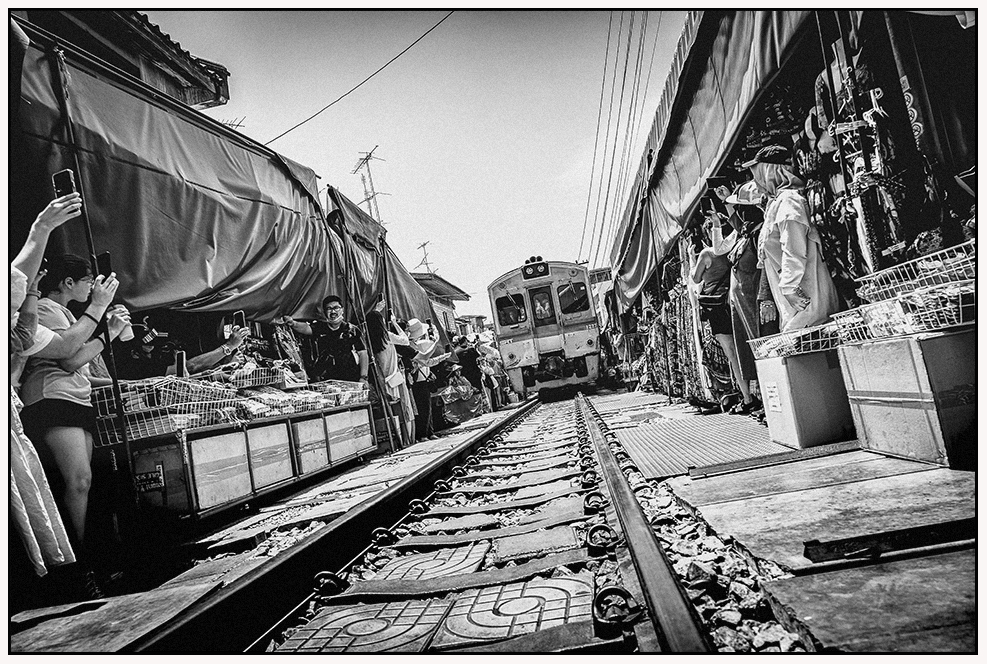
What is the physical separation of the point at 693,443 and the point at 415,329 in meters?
5.83

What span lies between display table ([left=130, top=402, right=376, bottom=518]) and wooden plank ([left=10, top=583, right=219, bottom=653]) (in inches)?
43.7

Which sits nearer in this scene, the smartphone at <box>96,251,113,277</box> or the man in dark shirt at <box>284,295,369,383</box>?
the smartphone at <box>96,251,113,277</box>

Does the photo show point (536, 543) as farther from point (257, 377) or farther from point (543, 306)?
point (543, 306)

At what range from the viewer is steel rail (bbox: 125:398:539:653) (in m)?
1.83

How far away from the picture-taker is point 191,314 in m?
5.56

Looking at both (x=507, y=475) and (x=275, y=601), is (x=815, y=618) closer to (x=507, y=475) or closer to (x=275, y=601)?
(x=275, y=601)

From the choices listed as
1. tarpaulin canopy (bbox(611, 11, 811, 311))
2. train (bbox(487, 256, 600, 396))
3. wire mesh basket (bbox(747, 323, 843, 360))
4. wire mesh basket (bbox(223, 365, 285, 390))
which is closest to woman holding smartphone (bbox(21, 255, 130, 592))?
wire mesh basket (bbox(223, 365, 285, 390))

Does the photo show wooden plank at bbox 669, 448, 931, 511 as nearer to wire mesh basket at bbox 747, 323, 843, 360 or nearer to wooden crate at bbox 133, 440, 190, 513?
wire mesh basket at bbox 747, 323, 843, 360

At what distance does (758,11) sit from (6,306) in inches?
157

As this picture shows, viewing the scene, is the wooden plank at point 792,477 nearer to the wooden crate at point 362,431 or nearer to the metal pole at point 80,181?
the metal pole at point 80,181

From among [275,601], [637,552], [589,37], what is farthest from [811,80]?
[275,601]

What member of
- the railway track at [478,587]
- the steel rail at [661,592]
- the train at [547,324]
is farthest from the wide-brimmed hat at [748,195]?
the train at [547,324]

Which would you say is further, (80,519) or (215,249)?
(215,249)

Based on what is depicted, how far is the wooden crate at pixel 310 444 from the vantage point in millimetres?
5293
